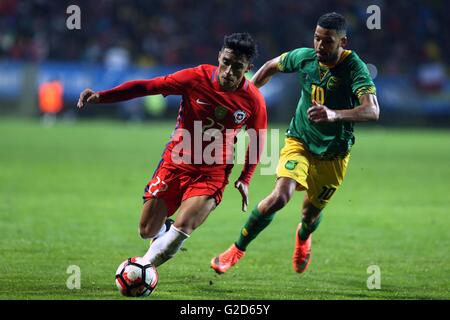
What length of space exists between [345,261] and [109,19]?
24104mm

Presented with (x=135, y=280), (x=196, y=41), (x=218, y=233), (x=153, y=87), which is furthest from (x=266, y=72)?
(x=196, y=41)

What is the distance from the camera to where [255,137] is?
24.6ft

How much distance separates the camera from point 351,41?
98.9 ft

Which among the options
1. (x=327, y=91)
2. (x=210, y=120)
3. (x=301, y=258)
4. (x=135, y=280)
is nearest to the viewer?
(x=135, y=280)

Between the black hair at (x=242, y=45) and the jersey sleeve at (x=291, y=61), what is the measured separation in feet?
3.06

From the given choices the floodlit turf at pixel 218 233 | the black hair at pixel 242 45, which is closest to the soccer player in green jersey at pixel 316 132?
the floodlit turf at pixel 218 233

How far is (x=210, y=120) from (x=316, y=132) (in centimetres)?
114

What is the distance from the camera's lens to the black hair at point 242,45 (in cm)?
714

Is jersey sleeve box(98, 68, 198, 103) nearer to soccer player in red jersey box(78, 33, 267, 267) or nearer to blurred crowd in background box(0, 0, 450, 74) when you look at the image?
soccer player in red jersey box(78, 33, 267, 267)

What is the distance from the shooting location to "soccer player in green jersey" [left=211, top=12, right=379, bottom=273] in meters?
7.66

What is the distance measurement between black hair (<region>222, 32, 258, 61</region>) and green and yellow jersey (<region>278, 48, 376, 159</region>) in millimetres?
898

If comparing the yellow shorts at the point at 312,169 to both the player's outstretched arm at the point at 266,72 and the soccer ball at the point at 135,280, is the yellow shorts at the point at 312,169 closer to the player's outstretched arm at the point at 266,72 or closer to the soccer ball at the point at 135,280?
the player's outstretched arm at the point at 266,72

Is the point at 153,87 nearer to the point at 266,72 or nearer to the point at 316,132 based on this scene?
the point at 266,72
